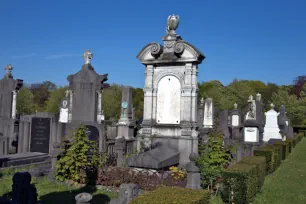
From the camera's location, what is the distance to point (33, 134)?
→ 14281 millimetres

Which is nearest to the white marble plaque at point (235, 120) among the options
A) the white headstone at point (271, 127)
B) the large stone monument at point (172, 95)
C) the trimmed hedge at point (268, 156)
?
the white headstone at point (271, 127)

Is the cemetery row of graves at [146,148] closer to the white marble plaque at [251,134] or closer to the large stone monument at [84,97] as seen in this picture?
the large stone monument at [84,97]

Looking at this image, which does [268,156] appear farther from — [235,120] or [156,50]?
[235,120]

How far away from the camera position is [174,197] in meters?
4.64

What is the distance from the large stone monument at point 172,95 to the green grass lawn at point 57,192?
3.05 meters

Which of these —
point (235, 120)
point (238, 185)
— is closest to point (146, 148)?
point (238, 185)

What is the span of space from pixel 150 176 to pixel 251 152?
608 centimetres

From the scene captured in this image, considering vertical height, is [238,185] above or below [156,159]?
below

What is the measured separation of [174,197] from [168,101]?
7.42 metres

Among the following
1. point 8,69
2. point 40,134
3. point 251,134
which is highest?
A: point 8,69

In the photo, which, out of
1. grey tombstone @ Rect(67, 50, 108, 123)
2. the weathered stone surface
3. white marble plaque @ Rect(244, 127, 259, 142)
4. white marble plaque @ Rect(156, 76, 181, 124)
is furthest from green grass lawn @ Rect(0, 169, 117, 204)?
white marble plaque @ Rect(244, 127, 259, 142)

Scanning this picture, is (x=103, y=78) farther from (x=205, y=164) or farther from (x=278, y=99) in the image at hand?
(x=278, y=99)

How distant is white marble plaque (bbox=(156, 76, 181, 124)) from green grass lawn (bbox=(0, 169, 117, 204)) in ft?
14.2

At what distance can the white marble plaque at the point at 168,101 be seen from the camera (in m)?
11.7
